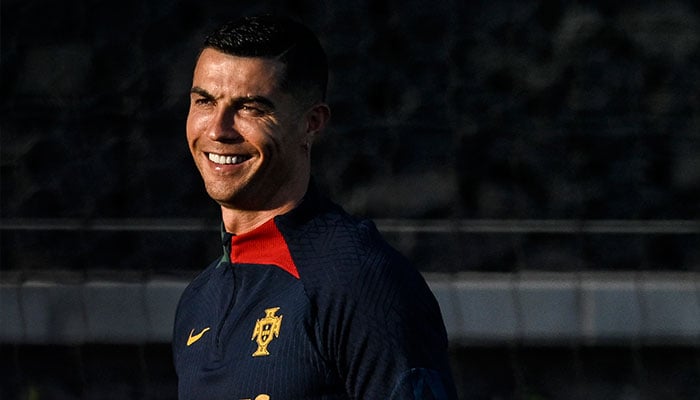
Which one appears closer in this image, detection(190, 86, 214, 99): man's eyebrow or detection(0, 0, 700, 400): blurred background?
detection(190, 86, 214, 99): man's eyebrow

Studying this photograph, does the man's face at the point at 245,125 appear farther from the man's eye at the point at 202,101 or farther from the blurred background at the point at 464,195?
the blurred background at the point at 464,195

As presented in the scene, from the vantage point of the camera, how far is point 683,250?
22.2 ft

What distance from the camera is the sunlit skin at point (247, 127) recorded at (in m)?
3.16

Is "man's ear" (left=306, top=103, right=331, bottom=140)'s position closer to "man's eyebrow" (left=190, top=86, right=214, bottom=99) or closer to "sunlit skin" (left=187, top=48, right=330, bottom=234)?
"sunlit skin" (left=187, top=48, right=330, bottom=234)

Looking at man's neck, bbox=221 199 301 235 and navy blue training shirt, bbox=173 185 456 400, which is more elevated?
man's neck, bbox=221 199 301 235

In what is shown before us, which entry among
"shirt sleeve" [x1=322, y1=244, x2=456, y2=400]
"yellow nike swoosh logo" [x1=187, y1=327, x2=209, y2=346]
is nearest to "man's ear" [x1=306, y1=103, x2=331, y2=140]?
"shirt sleeve" [x1=322, y1=244, x2=456, y2=400]

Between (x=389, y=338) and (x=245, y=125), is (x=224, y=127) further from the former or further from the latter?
(x=389, y=338)

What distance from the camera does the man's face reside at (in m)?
3.16

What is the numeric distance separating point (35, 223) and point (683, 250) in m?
2.88

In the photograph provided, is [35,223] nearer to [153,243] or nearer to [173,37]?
[153,243]

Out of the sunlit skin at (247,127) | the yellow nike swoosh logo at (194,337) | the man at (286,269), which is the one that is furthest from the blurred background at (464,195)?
the sunlit skin at (247,127)

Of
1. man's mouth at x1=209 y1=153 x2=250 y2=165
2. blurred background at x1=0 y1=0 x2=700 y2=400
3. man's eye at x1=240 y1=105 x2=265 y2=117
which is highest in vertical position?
man's eye at x1=240 y1=105 x2=265 y2=117

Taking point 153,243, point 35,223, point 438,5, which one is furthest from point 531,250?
point 35,223

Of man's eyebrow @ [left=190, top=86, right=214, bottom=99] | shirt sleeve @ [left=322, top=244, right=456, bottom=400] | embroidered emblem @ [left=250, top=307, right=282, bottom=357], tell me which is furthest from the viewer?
man's eyebrow @ [left=190, top=86, right=214, bottom=99]
